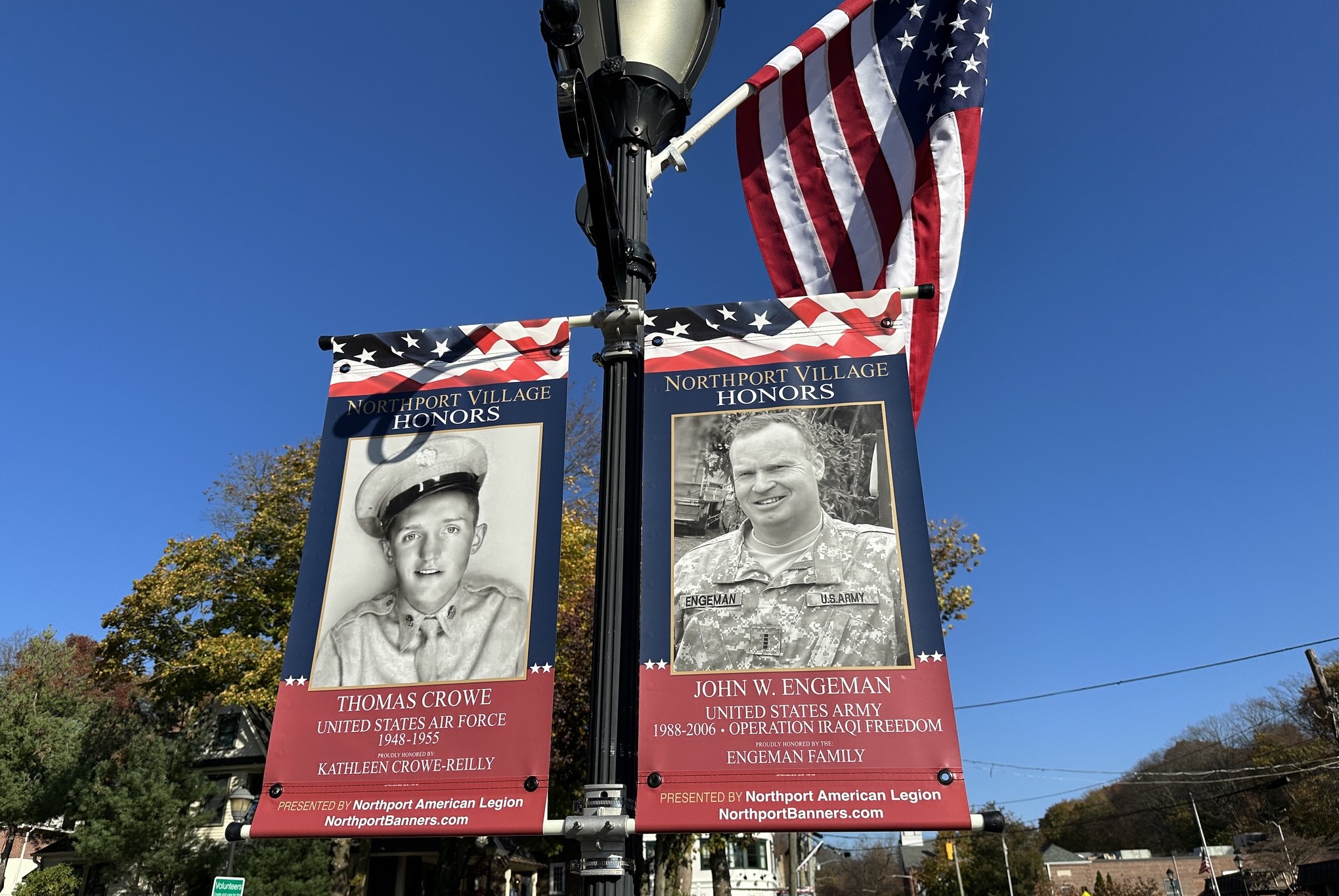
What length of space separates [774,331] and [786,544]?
131cm

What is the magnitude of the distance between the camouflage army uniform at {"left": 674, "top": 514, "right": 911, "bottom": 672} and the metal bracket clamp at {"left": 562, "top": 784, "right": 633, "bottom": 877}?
0.79m

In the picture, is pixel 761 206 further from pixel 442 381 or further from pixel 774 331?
pixel 442 381

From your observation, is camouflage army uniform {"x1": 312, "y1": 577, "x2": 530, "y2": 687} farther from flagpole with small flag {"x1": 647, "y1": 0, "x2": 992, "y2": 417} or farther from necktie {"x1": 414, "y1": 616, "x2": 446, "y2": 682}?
flagpole with small flag {"x1": 647, "y1": 0, "x2": 992, "y2": 417}

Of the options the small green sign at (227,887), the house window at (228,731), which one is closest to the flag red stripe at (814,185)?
the small green sign at (227,887)

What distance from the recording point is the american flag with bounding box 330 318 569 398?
540cm

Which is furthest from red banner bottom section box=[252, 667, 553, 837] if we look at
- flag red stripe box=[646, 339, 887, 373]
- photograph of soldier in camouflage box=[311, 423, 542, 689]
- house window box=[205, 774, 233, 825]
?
house window box=[205, 774, 233, 825]

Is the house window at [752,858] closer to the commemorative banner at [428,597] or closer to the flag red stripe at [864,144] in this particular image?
the flag red stripe at [864,144]

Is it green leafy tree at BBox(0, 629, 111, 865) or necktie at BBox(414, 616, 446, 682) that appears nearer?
necktie at BBox(414, 616, 446, 682)

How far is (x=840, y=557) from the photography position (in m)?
4.60

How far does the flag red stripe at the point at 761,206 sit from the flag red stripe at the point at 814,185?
17 centimetres

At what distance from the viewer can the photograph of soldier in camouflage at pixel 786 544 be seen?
4.38 meters

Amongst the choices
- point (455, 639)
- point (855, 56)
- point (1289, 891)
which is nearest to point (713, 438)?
point (455, 639)

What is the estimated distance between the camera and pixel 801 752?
4.11m

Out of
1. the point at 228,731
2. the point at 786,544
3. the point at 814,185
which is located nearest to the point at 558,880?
the point at 228,731
